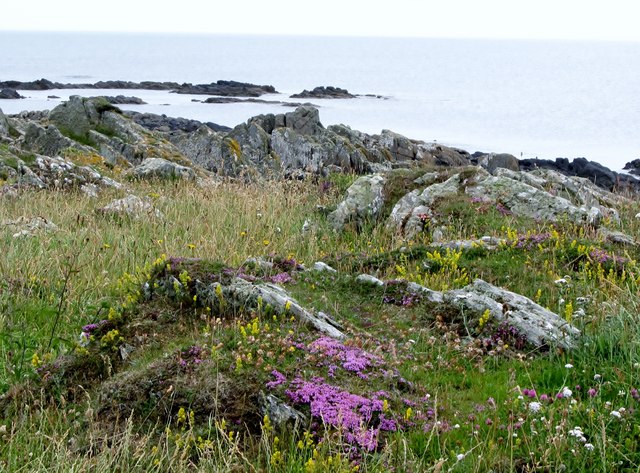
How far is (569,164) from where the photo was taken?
3372 cm

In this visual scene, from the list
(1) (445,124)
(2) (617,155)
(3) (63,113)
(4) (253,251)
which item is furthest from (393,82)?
(4) (253,251)

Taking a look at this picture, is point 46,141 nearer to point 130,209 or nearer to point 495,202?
point 130,209

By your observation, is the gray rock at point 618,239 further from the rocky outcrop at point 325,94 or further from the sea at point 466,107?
the rocky outcrop at point 325,94

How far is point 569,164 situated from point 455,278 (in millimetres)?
28471

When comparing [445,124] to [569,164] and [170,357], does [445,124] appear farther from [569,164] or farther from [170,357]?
[170,357]

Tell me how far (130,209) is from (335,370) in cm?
712

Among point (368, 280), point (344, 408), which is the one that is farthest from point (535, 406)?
point (368, 280)

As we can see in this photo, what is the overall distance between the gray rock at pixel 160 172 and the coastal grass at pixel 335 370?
7348 mm

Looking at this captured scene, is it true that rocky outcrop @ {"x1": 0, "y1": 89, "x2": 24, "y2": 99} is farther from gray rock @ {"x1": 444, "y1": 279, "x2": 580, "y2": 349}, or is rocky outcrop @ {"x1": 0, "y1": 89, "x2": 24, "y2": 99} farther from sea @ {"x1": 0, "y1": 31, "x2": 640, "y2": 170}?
gray rock @ {"x1": 444, "y1": 279, "x2": 580, "y2": 349}

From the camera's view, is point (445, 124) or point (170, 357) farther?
point (445, 124)

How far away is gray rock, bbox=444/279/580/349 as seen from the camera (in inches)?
219

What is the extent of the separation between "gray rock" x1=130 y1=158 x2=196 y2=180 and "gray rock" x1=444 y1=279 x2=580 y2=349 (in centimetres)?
1054

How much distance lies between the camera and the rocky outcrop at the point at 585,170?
30.5m

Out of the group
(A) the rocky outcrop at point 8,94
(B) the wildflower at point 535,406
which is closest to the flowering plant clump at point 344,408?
(B) the wildflower at point 535,406
